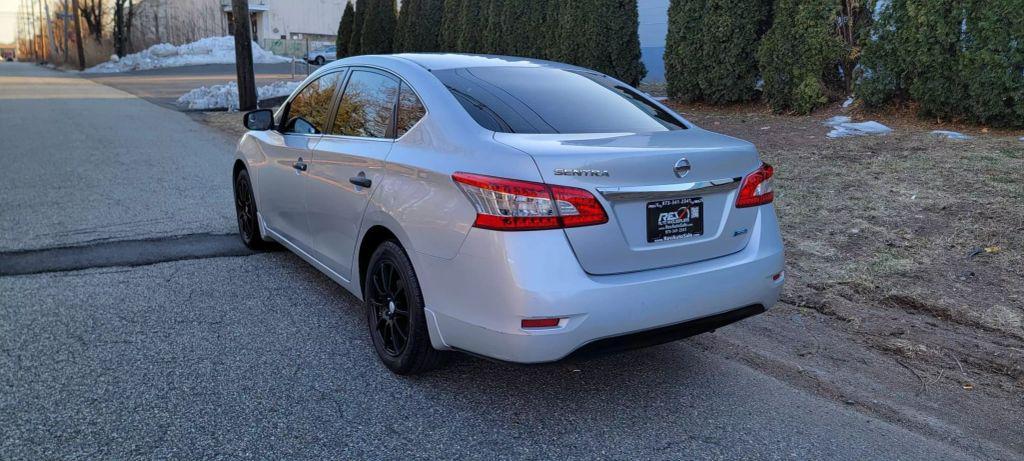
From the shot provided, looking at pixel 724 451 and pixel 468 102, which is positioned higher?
pixel 468 102

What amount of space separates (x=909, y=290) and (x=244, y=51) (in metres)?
15.6

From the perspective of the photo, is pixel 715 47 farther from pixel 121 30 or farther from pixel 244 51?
pixel 121 30

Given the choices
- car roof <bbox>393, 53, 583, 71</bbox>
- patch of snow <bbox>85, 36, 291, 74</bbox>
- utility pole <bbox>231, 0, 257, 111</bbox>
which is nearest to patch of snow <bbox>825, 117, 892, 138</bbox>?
car roof <bbox>393, 53, 583, 71</bbox>

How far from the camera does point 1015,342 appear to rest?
413 centimetres

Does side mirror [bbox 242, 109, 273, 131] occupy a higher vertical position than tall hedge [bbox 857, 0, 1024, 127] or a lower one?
lower

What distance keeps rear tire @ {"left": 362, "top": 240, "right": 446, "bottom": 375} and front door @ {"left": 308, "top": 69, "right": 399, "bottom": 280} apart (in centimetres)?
32

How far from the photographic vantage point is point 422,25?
2195 cm

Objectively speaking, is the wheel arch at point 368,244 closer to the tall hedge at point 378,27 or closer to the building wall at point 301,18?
the tall hedge at point 378,27

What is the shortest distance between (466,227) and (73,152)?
10.5 m

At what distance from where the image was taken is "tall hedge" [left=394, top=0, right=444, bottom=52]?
21.8 meters

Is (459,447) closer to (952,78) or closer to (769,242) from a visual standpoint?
(769,242)

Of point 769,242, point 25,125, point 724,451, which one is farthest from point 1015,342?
point 25,125

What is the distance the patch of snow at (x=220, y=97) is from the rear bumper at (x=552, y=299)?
17451 millimetres

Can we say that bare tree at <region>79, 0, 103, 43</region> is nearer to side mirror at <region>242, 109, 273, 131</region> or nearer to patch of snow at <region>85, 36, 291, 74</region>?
patch of snow at <region>85, 36, 291, 74</region>
